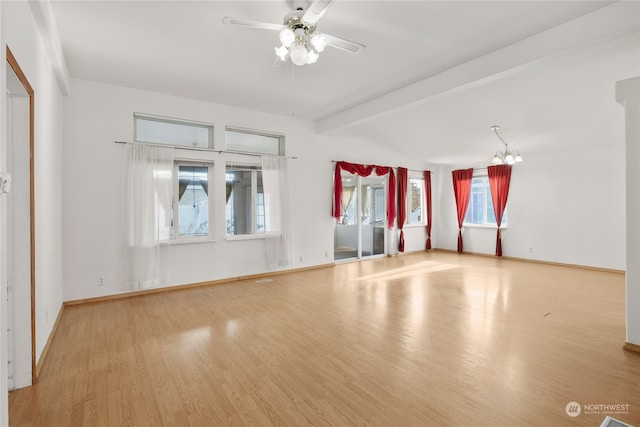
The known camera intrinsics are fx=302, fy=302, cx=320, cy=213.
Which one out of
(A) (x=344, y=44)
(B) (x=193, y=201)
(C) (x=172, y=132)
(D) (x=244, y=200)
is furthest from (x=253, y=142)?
(A) (x=344, y=44)

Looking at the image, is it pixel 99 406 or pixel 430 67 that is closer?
pixel 99 406

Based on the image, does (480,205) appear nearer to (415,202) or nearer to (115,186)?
(415,202)

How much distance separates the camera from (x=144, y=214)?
4.33m

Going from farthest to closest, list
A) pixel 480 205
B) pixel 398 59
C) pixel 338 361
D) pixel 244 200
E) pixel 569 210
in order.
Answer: pixel 480 205 → pixel 569 210 → pixel 244 200 → pixel 398 59 → pixel 338 361

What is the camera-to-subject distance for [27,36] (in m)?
2.19

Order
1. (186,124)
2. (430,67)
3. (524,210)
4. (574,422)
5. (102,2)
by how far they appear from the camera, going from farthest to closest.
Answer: (524,210) < (186,124) < (430,67) < (102,2) < (574,422)

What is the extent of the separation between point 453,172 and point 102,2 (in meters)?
8.03

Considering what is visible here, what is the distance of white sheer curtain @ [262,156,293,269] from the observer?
552 cm

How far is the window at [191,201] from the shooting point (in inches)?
189

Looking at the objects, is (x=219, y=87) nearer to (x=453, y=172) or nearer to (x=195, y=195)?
(x=195, y=195)

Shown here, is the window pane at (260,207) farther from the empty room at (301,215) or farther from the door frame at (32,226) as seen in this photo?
the door frame at (32,226)

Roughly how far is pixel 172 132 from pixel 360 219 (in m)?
4.30

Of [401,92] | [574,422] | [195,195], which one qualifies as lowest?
[574,422]

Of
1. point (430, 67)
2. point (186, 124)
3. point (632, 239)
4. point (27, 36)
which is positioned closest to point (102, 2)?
point (27, 36)
